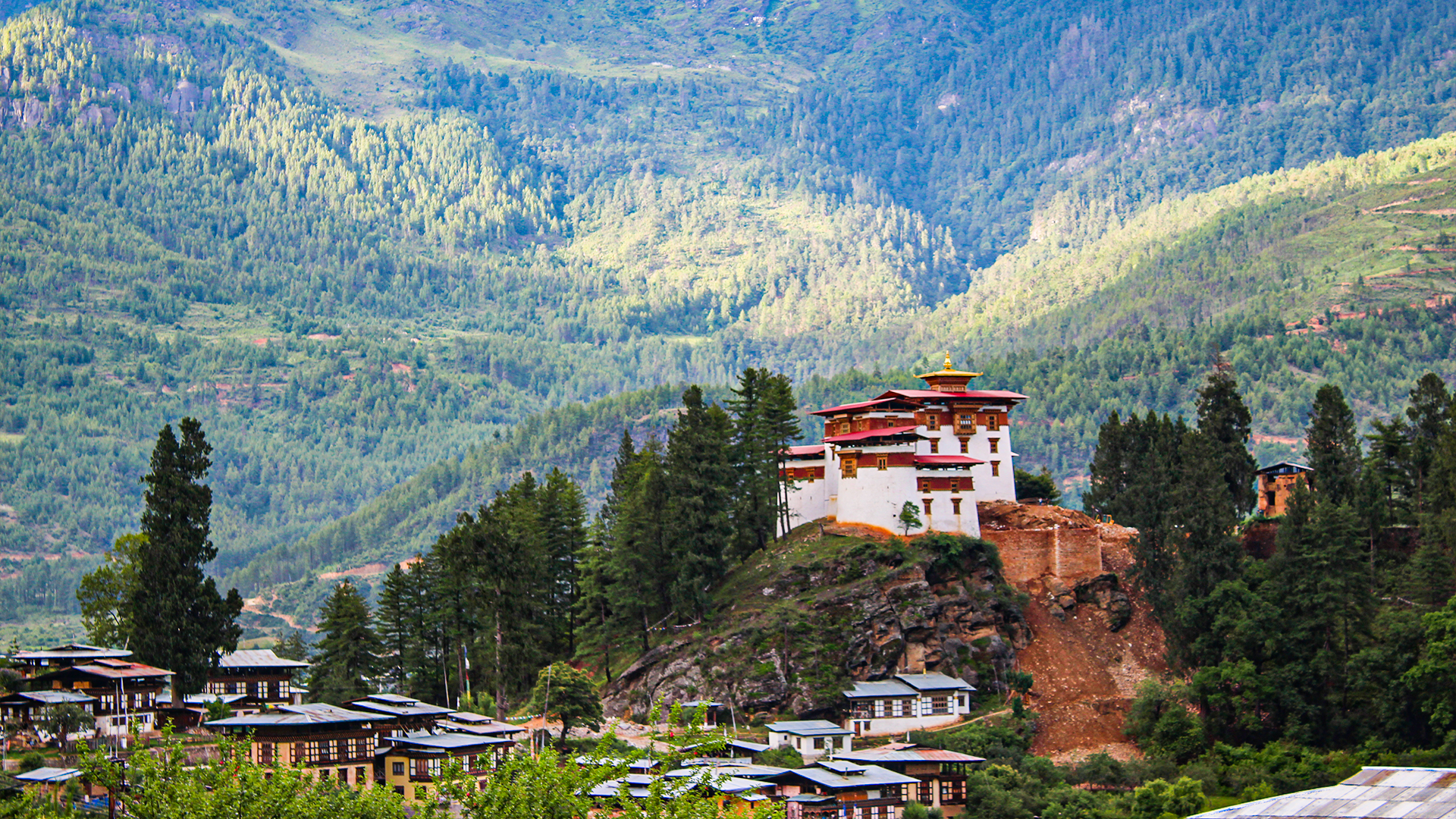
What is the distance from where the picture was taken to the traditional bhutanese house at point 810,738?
109 metres

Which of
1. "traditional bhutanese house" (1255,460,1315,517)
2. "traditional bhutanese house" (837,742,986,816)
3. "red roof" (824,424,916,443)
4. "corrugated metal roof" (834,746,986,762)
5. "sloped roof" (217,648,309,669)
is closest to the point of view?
"traditional bhutanese house" (837,742,986,816)

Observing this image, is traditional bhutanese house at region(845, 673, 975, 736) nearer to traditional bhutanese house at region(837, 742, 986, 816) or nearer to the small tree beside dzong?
traditional bhutanese house at region(837, 742, 986, 816)

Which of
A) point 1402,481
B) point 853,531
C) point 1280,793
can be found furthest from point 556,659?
point 1402,481

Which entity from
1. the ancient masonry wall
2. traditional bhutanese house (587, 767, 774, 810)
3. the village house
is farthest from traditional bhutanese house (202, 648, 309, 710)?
the ancient masonry wall

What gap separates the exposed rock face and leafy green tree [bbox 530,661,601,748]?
1121 cm

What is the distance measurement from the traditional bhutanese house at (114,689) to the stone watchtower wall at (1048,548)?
6210 cm

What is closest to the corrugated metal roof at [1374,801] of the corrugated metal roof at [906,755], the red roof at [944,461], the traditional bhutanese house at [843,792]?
the traditional bhutanese house at [843,792]

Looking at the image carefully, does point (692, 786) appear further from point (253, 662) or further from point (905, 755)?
point (253, 662)

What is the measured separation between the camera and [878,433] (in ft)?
417

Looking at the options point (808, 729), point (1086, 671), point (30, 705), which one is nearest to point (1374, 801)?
point (808, 729)

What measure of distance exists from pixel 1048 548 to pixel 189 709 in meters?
64.2

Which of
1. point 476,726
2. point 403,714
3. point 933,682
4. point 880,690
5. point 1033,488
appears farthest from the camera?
point 1033,488

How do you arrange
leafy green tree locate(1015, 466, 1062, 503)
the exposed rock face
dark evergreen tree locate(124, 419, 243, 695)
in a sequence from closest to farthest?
1. dark evergreen tree locate(124, 419, 243, 695)
2. the exposed rock face
3. leafy green tree locate(1015, 466, 1062, 503)

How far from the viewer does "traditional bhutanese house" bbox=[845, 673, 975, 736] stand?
4525 inches
